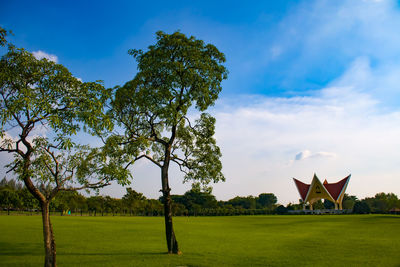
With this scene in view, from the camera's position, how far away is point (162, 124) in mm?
18703

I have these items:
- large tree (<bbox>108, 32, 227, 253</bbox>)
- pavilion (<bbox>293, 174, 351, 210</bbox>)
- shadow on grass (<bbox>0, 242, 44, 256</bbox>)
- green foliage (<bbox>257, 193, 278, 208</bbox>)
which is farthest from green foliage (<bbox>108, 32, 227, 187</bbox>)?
green foliage (<bbox>257, 193, 278, 208</bbox>)

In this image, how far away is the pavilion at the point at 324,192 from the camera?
300 feet

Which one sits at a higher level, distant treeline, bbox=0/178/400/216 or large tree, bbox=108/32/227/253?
large tree, bbox=108/32/227/253

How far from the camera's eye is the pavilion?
9144 centimetres

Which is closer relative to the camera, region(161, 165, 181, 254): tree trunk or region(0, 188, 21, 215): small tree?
region(161, 165, 181, 254): tree trunk

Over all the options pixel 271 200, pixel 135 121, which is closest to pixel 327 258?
pixel 135 121

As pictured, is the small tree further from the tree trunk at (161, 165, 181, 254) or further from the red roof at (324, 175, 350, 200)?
the red roof at (324, 175, 350, 200)

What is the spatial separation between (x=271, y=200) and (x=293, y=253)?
18449cm

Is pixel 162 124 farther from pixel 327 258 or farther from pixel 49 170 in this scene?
pixel 327 258

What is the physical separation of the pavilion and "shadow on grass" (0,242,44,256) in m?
89.4

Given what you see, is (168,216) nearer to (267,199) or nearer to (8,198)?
(8,198)

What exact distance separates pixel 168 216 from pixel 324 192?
88424 mm

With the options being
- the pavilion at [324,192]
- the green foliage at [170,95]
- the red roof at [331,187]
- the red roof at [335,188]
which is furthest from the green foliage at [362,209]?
the green foliage at [170,95]

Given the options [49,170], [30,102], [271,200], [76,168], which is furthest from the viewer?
[271,200]
